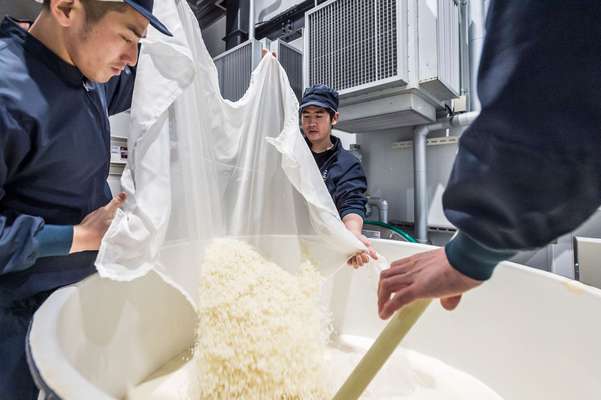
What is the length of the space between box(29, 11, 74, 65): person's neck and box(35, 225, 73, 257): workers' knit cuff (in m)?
0.29

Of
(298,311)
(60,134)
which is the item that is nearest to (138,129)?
(60,134)

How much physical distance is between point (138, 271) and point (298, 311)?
370mm

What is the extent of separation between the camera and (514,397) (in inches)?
27.3

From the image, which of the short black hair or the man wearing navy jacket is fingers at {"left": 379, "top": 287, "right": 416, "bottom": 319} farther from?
the short black hair

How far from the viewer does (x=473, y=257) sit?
0.86ft

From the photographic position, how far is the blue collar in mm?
466

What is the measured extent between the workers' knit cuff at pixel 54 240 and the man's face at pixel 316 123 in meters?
0.85

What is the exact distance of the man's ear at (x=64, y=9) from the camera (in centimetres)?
44

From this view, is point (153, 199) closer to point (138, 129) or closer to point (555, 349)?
point (138, 129)

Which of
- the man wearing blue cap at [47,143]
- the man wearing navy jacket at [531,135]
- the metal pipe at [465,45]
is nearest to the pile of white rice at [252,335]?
the man wearing blue cap at [47,143]

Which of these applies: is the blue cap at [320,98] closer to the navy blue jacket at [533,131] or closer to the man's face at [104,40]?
the man's face at [104,40]

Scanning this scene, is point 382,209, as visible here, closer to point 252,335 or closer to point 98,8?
point 252,335

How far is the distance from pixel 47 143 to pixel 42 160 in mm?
32

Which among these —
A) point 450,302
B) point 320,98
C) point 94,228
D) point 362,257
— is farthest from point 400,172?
point 94,228
